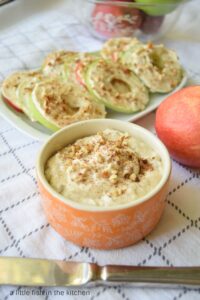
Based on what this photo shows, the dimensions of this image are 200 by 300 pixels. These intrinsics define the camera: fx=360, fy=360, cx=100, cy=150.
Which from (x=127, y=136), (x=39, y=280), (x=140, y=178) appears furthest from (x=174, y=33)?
(x=39, y=280)

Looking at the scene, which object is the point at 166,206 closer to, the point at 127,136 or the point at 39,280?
the point at 127,136

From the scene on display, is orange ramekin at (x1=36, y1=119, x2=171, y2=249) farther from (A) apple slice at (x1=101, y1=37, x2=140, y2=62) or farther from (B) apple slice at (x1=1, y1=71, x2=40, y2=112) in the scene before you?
(A) apple slice at (x1=101, y1=37, x2=140, y2=62)

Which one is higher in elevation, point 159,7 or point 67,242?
point 159,7

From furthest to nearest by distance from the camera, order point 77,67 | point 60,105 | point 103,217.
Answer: point 77,67 → point 60,105 → point 103,217

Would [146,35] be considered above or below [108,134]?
below

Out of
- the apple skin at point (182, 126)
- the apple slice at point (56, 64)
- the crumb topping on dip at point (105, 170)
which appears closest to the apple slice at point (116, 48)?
the apple slice at point (56, 64)

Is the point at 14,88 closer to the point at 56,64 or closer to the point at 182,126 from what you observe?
the point at 56,64

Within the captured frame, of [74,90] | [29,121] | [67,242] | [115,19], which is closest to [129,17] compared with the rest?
[115,19]
